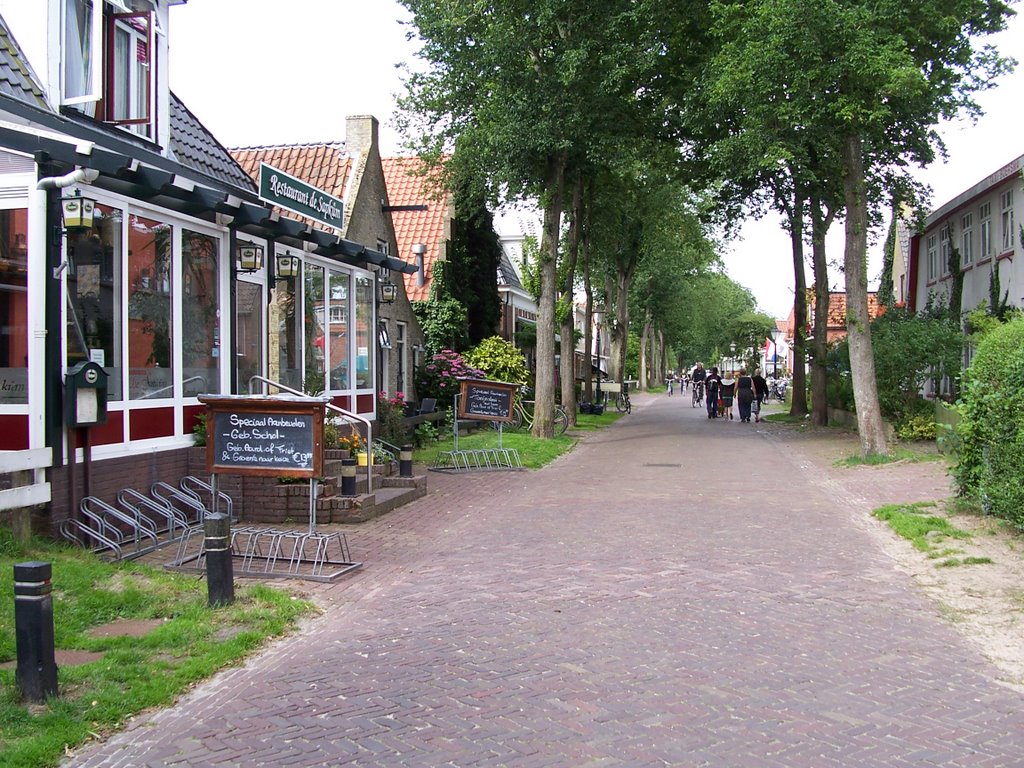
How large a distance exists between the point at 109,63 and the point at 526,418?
17.4 metres

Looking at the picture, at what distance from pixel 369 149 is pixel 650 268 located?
3515 centimetres

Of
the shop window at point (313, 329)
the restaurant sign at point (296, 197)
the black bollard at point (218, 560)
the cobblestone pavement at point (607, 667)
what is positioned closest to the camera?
the cobblestone pavement at point (607, 667)

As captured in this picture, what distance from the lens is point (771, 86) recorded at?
1691cm

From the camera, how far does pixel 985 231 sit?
26.3 m

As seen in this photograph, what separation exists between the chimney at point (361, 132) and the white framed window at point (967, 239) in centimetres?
1642

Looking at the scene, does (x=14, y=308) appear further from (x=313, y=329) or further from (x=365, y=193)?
(x=365, y=193)

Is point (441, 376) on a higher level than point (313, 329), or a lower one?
lower

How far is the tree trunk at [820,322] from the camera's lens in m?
29.3

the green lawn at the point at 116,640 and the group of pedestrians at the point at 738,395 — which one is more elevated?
the group of pedestrians at the point at 738,395

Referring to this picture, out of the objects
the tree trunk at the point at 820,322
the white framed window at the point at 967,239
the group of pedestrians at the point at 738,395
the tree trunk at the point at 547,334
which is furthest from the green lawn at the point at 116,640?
the group of pedestrians at the point at 738,395

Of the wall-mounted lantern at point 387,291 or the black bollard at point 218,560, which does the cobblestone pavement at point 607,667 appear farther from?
the wall-mounted lantern at point 387,291

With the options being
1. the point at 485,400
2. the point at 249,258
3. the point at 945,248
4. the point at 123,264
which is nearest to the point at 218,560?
the point at 123,264

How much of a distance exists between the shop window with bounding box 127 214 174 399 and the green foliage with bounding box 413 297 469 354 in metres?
17.3

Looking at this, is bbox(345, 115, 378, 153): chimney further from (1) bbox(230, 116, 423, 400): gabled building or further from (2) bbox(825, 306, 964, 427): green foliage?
(2) bbox(825, 306, 964, 427): green foliage
